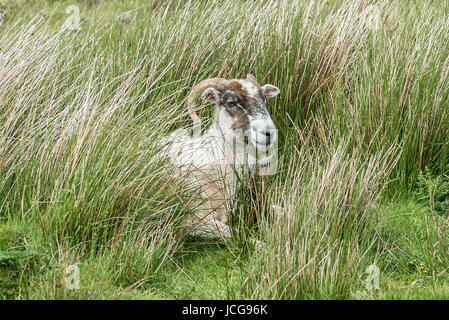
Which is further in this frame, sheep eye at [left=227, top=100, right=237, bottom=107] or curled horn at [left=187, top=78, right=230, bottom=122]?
curled horn at [left=187, top=78, right=230, bottom=122]

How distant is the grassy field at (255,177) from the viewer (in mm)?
4059

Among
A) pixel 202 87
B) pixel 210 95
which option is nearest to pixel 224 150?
pixel 210 95

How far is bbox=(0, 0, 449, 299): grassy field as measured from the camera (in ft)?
13.3

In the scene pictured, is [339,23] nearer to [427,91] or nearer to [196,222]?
[427,91]

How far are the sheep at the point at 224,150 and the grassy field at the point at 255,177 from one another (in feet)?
0.46

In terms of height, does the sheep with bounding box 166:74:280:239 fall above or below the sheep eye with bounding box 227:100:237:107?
below

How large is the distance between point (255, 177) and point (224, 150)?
0.32m

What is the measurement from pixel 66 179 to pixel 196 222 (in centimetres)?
97

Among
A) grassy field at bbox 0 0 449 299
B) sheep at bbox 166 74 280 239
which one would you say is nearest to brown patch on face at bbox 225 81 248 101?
sheep at bbox 166 74 280 239

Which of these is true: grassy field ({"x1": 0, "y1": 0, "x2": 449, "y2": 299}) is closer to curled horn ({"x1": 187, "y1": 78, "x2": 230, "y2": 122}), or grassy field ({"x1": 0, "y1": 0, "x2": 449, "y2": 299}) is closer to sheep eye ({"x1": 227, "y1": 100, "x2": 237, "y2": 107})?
curled horn ({"x1": 187, "y1": 78, "x2": 230, "y2": 122})

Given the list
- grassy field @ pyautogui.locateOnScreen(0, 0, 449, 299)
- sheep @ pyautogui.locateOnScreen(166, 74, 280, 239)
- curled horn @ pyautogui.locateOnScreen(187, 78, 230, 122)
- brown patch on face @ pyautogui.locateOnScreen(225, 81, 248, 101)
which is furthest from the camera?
curled horn @ pyautogui.locateOnScreen(187, 78, 230, 122)
